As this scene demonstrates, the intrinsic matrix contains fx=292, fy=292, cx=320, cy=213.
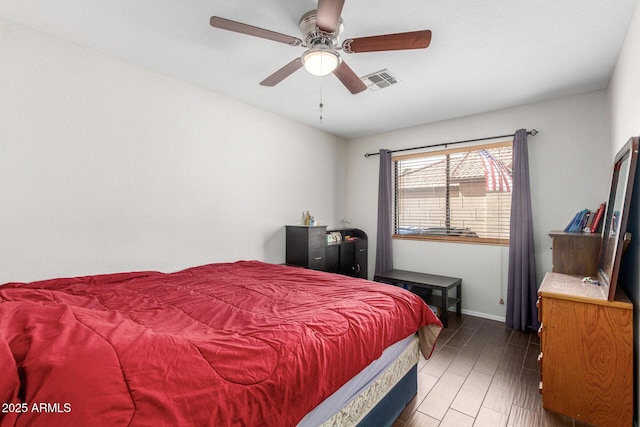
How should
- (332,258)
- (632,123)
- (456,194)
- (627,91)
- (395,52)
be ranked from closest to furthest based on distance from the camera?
(632,123), (627,91), (395,52), (456,194), (332,258)

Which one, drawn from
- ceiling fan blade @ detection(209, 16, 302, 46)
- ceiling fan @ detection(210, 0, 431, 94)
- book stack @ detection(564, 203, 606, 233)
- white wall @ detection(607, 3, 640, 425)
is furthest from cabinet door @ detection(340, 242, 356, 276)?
ceiling fan blade @ detection(209, 16, 302, 46)

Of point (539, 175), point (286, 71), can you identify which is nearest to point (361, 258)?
point (539, 175)

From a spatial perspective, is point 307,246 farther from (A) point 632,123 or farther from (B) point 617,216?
(A) point 632,123

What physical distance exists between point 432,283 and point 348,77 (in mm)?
2475

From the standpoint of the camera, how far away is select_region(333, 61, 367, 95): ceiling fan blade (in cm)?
203

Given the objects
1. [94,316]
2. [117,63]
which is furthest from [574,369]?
[117,63]

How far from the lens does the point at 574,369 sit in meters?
1.77

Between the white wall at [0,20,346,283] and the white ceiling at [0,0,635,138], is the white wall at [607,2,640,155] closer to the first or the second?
the white ceiling at [0,0,635,138]

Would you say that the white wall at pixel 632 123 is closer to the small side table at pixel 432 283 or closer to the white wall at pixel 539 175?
the white wall at pixel 539 175

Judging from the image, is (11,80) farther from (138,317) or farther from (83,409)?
(83,409)

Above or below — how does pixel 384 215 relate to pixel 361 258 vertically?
above

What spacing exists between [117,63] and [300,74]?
1.52 metres

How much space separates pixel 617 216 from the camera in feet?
6.26

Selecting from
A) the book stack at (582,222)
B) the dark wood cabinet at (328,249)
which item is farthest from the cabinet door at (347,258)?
the book stack at (582,222)
